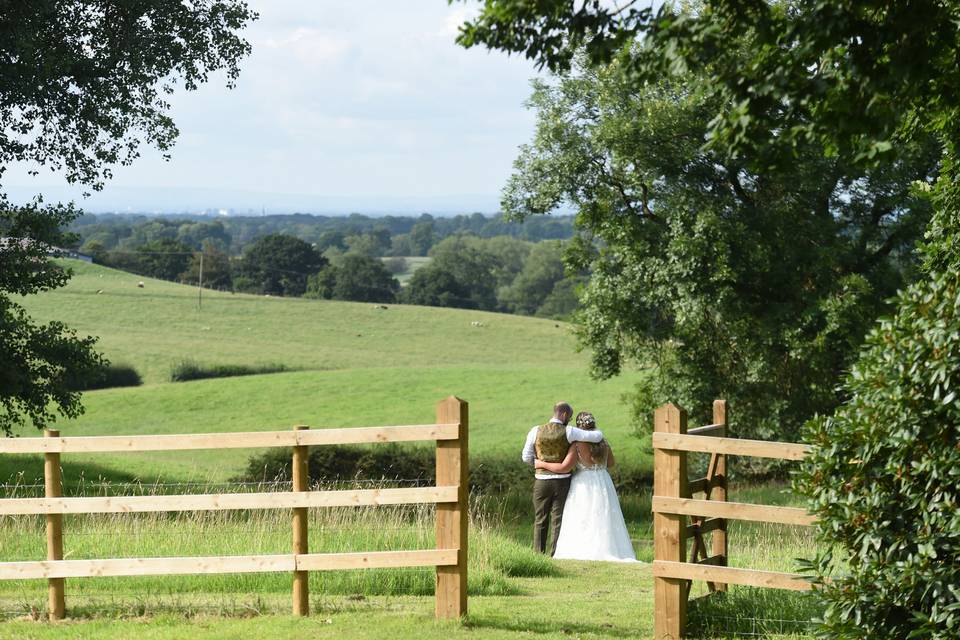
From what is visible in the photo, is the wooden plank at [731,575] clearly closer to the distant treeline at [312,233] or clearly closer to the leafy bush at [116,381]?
the leafy bush at [116,381]

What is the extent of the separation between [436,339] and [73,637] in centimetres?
6236

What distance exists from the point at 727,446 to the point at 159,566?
14.8 feet

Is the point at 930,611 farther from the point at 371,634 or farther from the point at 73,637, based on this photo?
the point at 73,637

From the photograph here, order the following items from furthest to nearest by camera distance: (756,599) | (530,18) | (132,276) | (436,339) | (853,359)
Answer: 1. (132,276)
2. (436,339)
3. (853,359)
4. (756,599)
5. (530,18)

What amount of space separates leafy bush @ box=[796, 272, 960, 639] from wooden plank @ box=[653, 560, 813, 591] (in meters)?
0.93

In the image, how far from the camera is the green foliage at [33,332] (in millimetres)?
21719

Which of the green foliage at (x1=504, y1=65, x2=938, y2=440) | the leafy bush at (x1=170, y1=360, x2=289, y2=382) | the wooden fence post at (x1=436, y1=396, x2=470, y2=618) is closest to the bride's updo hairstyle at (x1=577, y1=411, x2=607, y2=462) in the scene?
the wooden fence post at (x1=436, y1=396, x2=470, y2=618)

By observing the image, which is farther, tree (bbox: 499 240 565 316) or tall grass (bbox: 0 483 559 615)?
tree (bbox: 499 240 565 316)

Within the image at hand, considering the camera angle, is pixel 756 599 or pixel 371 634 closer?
pixel 371 634

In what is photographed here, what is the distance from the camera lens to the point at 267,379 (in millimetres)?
54875

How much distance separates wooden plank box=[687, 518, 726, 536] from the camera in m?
9.09

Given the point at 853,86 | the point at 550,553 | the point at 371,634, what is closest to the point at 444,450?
the point at 371,634

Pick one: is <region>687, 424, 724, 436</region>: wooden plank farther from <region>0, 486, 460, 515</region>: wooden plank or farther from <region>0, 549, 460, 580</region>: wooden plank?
<region>0, 549, 460, 580</region>: wooden plank

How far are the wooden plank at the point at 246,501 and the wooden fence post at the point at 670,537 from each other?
159cm
